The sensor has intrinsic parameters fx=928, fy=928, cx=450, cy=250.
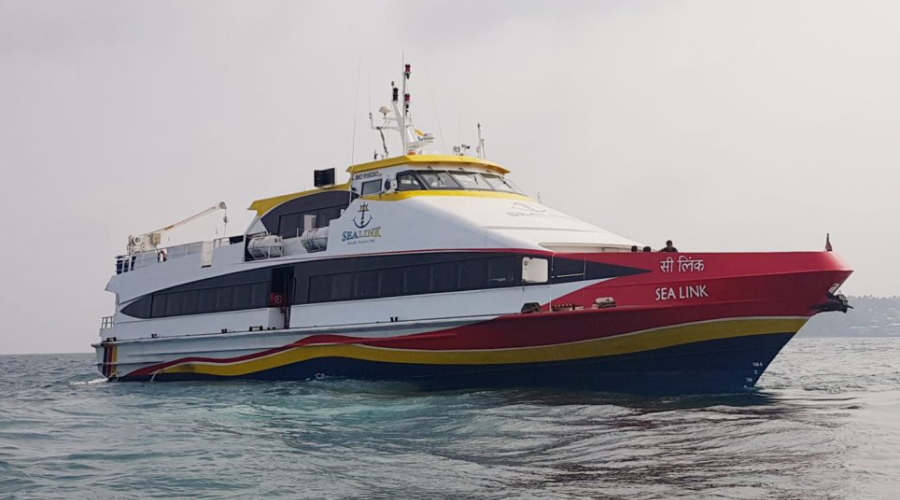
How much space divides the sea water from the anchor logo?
122 inches

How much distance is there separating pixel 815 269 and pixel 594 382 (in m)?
3.53

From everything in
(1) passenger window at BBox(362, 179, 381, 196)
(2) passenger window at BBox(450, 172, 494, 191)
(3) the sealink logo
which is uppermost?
(2) passenger window at BBox(450, 172, 494, 191)

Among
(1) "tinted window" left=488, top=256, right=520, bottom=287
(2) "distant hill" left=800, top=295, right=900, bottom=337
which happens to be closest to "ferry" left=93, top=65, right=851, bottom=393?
(1) "tinted window" left=488, top=256, right=520, bottom=287

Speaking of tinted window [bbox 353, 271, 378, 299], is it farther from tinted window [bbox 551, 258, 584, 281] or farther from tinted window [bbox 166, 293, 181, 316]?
tinted window [bbox 166, 293, 181, 316]

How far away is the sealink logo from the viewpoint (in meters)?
16.5

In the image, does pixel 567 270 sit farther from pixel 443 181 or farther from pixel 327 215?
pixel 327 215

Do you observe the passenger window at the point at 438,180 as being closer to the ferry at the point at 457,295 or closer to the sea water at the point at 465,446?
the ferry at the point at 457,295

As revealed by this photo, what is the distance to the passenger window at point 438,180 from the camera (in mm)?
16750

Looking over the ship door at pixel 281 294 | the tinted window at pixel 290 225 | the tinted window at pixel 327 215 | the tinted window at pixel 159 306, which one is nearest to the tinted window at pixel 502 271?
the tinted window at pixel 327 215

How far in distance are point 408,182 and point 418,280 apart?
207cm

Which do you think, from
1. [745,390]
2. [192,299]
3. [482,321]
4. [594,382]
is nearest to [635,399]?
[594,382]

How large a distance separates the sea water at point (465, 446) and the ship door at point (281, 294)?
11.0 ft

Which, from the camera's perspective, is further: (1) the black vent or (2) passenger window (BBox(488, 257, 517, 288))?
(1) the black vent

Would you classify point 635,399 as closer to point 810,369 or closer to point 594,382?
point 594,382
